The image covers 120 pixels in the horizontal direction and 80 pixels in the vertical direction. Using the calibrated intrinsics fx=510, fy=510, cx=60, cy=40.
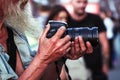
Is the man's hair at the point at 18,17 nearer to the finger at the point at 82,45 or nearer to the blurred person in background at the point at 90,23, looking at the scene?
the finger at the point at 82,45

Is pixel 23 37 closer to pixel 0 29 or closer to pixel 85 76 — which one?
pixel 0 29

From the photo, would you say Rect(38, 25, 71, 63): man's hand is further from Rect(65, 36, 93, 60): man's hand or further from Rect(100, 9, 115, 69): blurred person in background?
Rect(100, 9, 115, 69): blurred person in background

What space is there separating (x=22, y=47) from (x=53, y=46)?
1.19 feet

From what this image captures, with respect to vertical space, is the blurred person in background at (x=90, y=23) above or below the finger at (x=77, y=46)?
below

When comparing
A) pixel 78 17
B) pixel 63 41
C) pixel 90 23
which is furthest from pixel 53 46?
pixel 78 17

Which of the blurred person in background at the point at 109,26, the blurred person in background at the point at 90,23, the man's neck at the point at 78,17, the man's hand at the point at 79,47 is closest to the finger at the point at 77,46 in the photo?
the man's hand at the point at 79,47

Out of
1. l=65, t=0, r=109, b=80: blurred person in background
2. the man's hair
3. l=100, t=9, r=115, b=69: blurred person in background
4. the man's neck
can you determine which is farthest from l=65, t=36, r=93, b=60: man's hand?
l=100, t=9, r=115, b=69: blurred person in background

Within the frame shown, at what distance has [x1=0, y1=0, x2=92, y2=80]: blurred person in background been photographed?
2523 millimetres

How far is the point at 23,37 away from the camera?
290cm

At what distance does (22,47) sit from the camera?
9.32 feet

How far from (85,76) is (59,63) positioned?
2.28 metres

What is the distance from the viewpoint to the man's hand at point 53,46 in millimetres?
2510

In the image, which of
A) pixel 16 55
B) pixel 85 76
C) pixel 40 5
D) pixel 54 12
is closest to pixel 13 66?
pixel 16 55

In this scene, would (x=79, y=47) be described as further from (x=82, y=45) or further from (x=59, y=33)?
(x=59, y=33)
